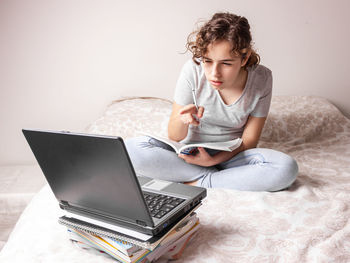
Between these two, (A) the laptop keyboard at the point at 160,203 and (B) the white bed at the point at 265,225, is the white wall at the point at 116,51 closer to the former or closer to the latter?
(B) the white bed at the point at 265,225

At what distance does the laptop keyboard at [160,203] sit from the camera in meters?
0.77

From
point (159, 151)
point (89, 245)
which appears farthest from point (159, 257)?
point (159, 151)

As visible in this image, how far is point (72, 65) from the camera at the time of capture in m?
2.06

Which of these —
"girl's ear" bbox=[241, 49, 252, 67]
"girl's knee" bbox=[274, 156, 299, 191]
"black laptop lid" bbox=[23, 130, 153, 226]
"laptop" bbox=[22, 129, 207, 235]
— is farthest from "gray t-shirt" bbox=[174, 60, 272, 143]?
"black laptop lid" bbox=[23, 130, 153, 226]

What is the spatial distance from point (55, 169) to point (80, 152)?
14 centimetres

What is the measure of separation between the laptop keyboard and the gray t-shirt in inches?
24.2

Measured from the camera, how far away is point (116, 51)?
2057mm

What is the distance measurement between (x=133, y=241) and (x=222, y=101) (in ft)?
2.64

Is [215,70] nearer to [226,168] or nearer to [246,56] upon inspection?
[246,56]

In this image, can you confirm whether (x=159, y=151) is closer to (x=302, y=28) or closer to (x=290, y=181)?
(x=290, y=181)

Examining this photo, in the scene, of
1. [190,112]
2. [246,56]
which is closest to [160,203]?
[190,112]

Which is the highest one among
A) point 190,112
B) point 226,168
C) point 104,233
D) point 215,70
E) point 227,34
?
point 227,34

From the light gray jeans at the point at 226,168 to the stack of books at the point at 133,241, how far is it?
0.41m

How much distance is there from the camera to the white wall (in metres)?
1.99
